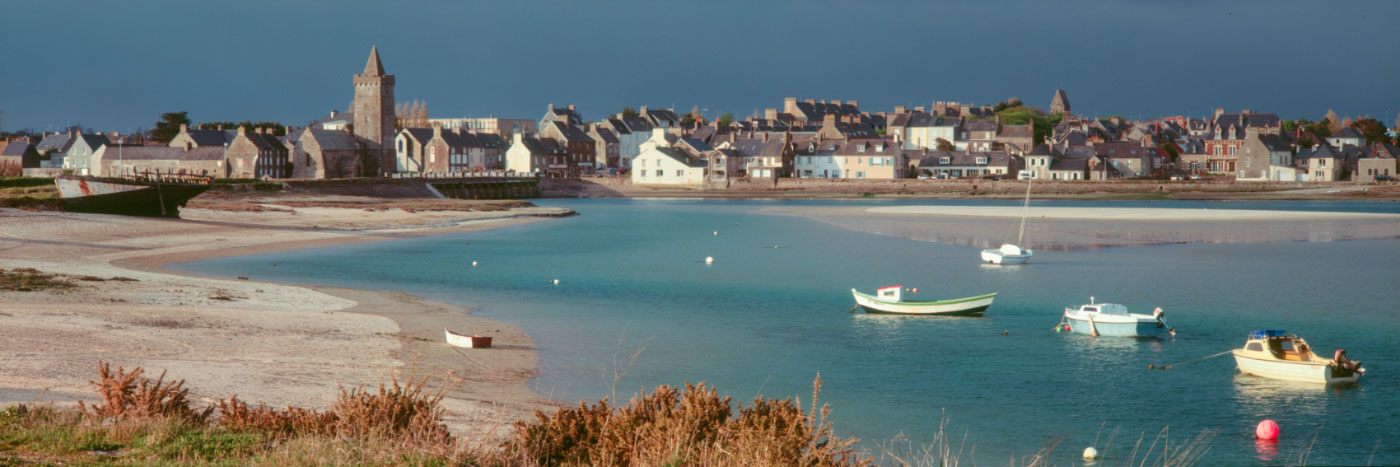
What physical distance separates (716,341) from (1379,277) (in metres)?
23.8

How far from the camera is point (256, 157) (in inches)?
3873

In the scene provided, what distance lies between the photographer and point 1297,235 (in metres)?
53.0

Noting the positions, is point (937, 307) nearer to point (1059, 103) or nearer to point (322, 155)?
point (322, 155)

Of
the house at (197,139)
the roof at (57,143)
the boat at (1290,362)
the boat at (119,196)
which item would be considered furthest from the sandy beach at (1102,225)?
the roof at (57,143)

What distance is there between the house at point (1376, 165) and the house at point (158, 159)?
356ft

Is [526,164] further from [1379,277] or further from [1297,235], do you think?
[1379,277]

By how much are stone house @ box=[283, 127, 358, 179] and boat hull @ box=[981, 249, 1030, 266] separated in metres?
77.5

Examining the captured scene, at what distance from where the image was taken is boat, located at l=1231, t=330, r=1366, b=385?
58.3 ft

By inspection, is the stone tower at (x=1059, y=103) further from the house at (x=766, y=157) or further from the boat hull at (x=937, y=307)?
the boat hull at (x=937, y=307)

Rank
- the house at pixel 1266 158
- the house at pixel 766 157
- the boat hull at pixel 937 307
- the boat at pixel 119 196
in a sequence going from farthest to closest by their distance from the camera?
the house at pixel 766 157 < the house at pixel 1266 158 < the boat at pixel 119 196 < the boat hull at pixel 937 307

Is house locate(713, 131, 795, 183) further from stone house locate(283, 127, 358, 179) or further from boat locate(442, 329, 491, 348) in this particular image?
boat locate(442, 329, 491, 348)

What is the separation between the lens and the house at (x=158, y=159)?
334ft

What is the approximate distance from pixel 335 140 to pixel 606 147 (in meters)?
48.4

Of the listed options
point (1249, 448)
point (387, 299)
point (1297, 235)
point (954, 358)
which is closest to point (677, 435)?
point (1249, 448)
